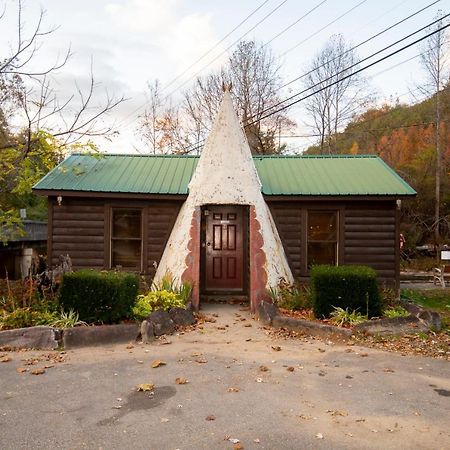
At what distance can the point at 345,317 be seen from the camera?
7.89m

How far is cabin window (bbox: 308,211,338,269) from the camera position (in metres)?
11.9

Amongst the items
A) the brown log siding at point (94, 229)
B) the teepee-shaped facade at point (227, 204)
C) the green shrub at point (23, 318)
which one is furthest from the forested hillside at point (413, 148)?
the green shrub at point (23, 318)

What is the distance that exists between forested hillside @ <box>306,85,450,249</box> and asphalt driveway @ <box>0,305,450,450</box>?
72.8 feet

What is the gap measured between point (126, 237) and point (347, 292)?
6066 millimetres

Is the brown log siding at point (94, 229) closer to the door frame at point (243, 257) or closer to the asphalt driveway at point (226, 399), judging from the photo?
the door frame at point (243, 257)

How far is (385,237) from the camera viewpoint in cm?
1158

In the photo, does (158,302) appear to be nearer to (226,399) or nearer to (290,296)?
(290,296)

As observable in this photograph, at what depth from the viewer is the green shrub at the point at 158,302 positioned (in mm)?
8266

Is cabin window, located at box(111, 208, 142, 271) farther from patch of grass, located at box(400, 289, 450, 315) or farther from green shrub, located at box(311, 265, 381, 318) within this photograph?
patch of grass, located at box(400, 289, 450, 315)

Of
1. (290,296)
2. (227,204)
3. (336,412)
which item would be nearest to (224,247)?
(227,204)

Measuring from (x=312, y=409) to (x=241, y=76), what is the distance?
84.1ft

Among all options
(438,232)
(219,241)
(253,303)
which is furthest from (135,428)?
(438,232)

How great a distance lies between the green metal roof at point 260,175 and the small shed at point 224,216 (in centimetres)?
3

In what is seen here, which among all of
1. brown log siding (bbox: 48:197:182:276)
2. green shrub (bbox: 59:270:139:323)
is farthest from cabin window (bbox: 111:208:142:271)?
green shrub (bbox: 59:270:139:323)
